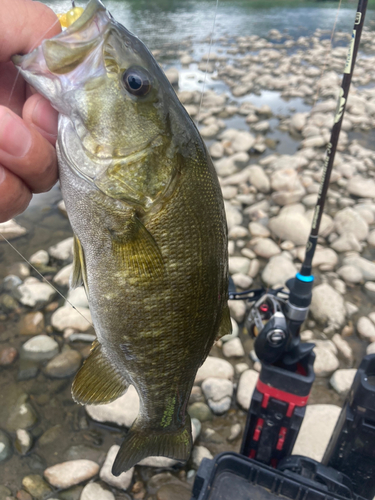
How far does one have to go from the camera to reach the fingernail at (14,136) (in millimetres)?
1132

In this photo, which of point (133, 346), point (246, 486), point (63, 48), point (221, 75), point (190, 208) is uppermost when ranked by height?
point (63, 48)

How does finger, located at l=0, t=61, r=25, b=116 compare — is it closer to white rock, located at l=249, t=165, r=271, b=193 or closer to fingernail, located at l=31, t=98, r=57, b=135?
fingernail, located at l=31, t=98, r=57, b=135

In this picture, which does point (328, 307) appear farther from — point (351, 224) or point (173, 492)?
point (173, 492)

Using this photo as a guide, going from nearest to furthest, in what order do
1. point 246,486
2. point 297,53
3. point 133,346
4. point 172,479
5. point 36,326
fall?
point 133,346 → point 246,486 → point 172,479 → point 36,326 → point 297,53

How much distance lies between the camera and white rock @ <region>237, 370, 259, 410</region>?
117 inches

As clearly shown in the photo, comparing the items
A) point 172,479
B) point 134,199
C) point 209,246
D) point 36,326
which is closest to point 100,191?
point 134,199

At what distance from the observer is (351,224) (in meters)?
4.78

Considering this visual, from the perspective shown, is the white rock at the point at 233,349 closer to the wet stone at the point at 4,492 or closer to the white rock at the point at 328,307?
the white rock at the point at 328,307

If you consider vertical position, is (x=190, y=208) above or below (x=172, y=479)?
above

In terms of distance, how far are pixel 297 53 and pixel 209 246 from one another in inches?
613

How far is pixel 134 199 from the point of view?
4.20 feet

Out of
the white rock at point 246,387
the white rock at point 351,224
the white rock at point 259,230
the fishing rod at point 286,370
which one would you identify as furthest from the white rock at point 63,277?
the white rock at point 351,224

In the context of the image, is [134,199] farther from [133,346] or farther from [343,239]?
[343,239]

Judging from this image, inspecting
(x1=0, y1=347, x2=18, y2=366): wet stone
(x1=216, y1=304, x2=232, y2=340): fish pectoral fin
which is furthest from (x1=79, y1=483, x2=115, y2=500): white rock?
(x1=216, y1=304, x2=232, y2=340): fish pectoral fin
